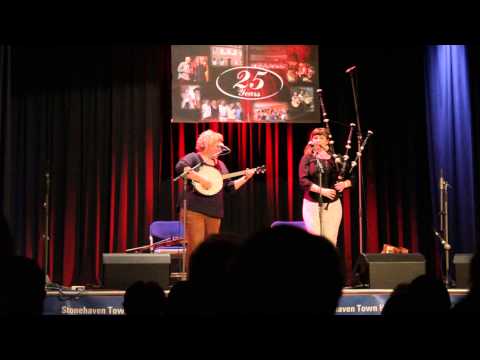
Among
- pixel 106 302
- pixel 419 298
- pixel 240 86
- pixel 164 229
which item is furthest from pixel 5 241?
pixel 240 86

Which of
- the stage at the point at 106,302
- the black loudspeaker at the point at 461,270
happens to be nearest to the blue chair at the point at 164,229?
the stage at the point at 106,302

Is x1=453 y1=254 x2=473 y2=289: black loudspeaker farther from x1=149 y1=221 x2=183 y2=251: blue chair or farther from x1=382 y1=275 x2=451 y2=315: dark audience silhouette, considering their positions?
x1=382 y1=275 x2=451 y2=315: dark audience silhouette

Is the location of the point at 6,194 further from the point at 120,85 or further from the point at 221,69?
the point at 221,69

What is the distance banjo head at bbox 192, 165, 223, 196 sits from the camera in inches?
271

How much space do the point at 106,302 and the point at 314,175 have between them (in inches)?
103

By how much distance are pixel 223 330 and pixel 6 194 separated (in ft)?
25.5

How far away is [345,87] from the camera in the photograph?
28.9 feet

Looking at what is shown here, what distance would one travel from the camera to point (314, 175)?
7.14 meters

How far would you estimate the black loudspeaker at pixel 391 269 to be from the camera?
6.50 m

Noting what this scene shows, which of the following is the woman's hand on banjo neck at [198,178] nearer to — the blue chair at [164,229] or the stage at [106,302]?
the blue chair at [164,229]

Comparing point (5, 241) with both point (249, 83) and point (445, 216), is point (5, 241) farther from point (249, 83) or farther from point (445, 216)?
Answer: point (249, 83)

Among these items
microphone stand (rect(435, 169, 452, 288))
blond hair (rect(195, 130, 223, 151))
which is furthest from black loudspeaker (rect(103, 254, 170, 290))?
microphone stand (rect(435, 169, 452, 288))

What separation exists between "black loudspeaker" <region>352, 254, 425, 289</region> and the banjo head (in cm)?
170
